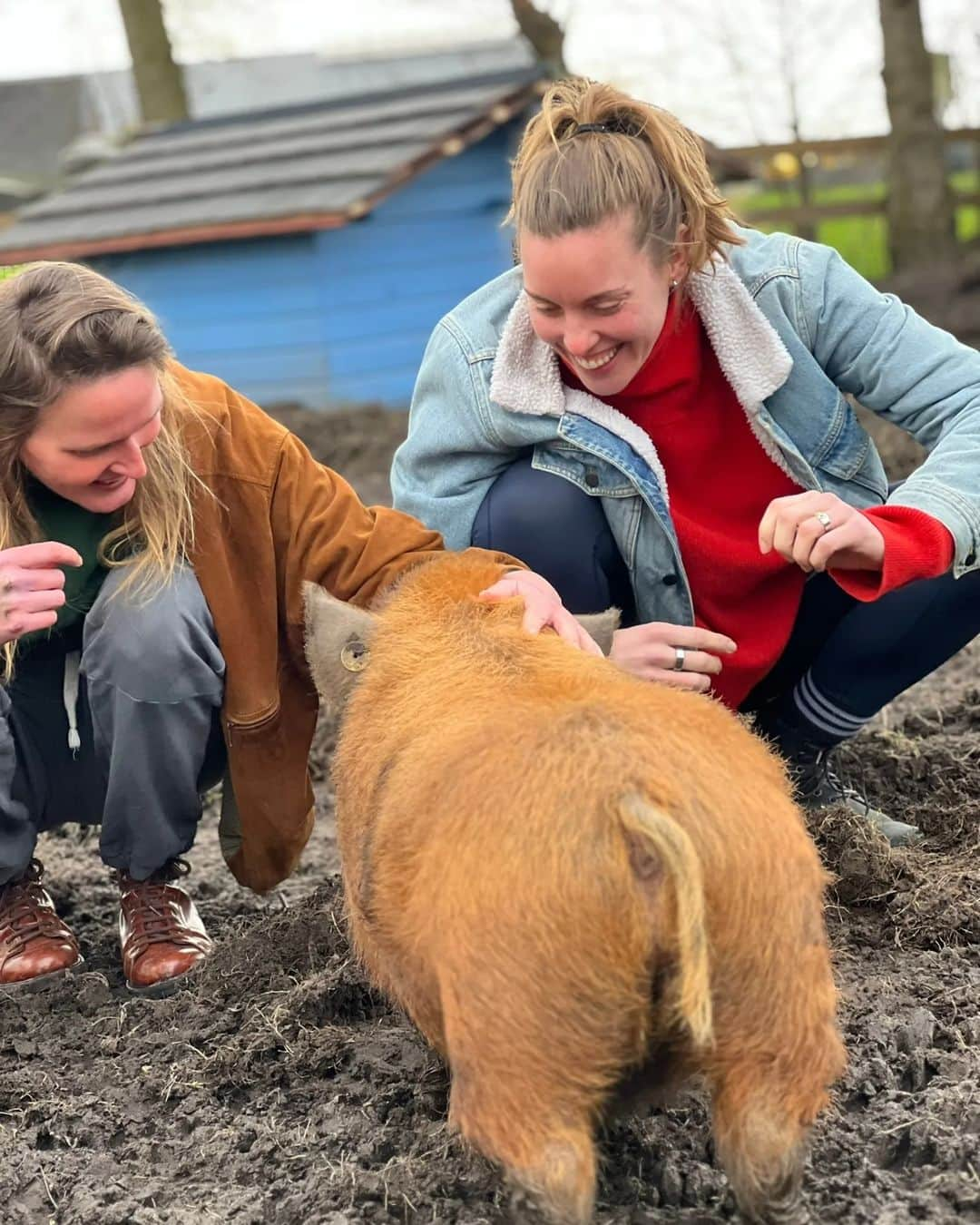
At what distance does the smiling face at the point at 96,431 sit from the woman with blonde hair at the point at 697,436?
0.65 metres

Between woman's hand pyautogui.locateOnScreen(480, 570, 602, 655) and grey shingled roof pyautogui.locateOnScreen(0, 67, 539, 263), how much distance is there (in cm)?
667

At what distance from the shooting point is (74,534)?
2.77 metres

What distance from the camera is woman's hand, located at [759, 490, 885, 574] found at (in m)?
2.39

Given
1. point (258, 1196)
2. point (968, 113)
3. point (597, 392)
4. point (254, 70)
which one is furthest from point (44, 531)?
point (254, 70)

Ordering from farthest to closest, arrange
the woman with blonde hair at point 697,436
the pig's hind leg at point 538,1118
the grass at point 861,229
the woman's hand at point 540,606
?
the grass at point 861,229
the woman with blonde hair at point 697,436
the woman's hand at point 540,606
the pig's hind leg at point 538,1118

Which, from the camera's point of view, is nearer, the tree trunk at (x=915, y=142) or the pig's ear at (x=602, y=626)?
the pig's ear at (x=602, y=626)

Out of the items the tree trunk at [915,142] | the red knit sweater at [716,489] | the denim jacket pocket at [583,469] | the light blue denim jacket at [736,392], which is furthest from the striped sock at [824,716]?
the tree trunk at [915,142]

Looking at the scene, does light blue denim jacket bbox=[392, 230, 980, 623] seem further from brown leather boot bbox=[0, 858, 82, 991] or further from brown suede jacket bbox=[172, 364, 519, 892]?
brown leather boot bbox=[0, 858, 82, 991]

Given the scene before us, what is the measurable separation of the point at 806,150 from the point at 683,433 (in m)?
9.69

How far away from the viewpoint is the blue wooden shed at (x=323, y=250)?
30.1ft

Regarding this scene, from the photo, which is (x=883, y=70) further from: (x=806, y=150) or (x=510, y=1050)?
(x=510, y=1050)

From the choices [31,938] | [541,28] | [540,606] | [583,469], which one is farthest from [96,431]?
[541,28]

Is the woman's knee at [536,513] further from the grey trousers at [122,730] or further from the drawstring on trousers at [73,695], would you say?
the drawstring on trousers at [73,695]

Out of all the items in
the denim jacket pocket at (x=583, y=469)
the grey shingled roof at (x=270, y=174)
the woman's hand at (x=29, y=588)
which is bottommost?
the grey shingled roof at (x=270, y=174)
